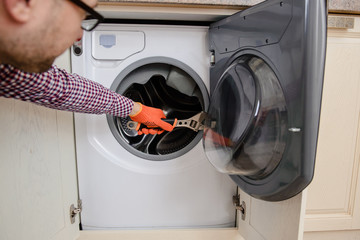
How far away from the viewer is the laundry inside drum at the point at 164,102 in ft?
3.84

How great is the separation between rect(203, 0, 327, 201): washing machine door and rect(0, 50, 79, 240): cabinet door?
0.59 m

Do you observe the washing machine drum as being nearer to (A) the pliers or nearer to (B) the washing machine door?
(A) the pliers

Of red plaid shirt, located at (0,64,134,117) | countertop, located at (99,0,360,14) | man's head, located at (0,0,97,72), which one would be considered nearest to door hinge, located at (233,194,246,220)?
red plaid shirt, located at (0,64,134,117)

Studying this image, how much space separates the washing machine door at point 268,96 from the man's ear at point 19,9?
1.91 feet

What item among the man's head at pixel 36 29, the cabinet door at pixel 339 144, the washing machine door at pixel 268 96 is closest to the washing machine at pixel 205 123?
the washing machine door at pixel 268 96

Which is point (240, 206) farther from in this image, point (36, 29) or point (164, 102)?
point (36, 29)

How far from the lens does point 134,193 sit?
1.19 metres

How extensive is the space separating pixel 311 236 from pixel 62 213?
1068 millimetres

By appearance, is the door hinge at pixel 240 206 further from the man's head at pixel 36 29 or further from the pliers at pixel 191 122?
the man's head at pixel 36 29

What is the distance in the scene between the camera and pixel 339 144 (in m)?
1.01

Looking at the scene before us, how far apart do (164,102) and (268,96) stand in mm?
661

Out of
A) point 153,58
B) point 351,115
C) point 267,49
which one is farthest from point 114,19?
point 351,115

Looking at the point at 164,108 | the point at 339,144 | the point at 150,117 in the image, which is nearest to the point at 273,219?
the point at 339,144

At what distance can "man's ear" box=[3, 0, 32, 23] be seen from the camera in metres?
0.42
